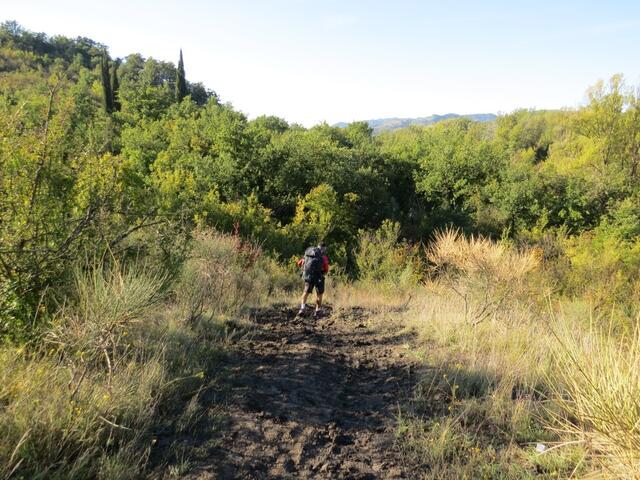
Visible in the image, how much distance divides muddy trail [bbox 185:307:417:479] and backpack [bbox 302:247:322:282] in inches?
61.7

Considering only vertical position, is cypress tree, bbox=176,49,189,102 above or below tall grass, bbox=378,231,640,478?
above

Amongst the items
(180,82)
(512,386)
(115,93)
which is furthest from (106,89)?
(512,386)

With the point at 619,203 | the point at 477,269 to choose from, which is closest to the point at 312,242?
the point at 477,269

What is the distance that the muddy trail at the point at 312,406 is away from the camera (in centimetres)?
308

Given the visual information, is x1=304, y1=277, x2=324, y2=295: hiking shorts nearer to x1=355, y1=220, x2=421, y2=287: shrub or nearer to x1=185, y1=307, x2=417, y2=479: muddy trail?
x1=185, y1=307, x2=417, y2=479: muddy trail

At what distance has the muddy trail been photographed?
10.1 ft

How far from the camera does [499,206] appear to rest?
22.2 m

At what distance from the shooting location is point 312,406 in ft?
13.2

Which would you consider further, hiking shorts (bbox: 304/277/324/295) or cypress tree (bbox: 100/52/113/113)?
cypress tree (bbox: 100/52/113/113)

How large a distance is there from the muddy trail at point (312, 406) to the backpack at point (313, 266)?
61.7 inches

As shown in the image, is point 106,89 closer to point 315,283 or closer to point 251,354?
point 315,283

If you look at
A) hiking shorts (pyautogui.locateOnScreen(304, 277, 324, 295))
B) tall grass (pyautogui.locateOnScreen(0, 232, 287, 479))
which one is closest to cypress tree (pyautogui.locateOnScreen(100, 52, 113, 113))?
hiking shorts (pyautogui.locateOnScreen(304, 277, 324, 295))

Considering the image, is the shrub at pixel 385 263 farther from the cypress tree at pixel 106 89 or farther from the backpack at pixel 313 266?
the cypress tree at pixel 106 89

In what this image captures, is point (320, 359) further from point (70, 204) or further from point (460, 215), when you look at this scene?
point (460, 215)
